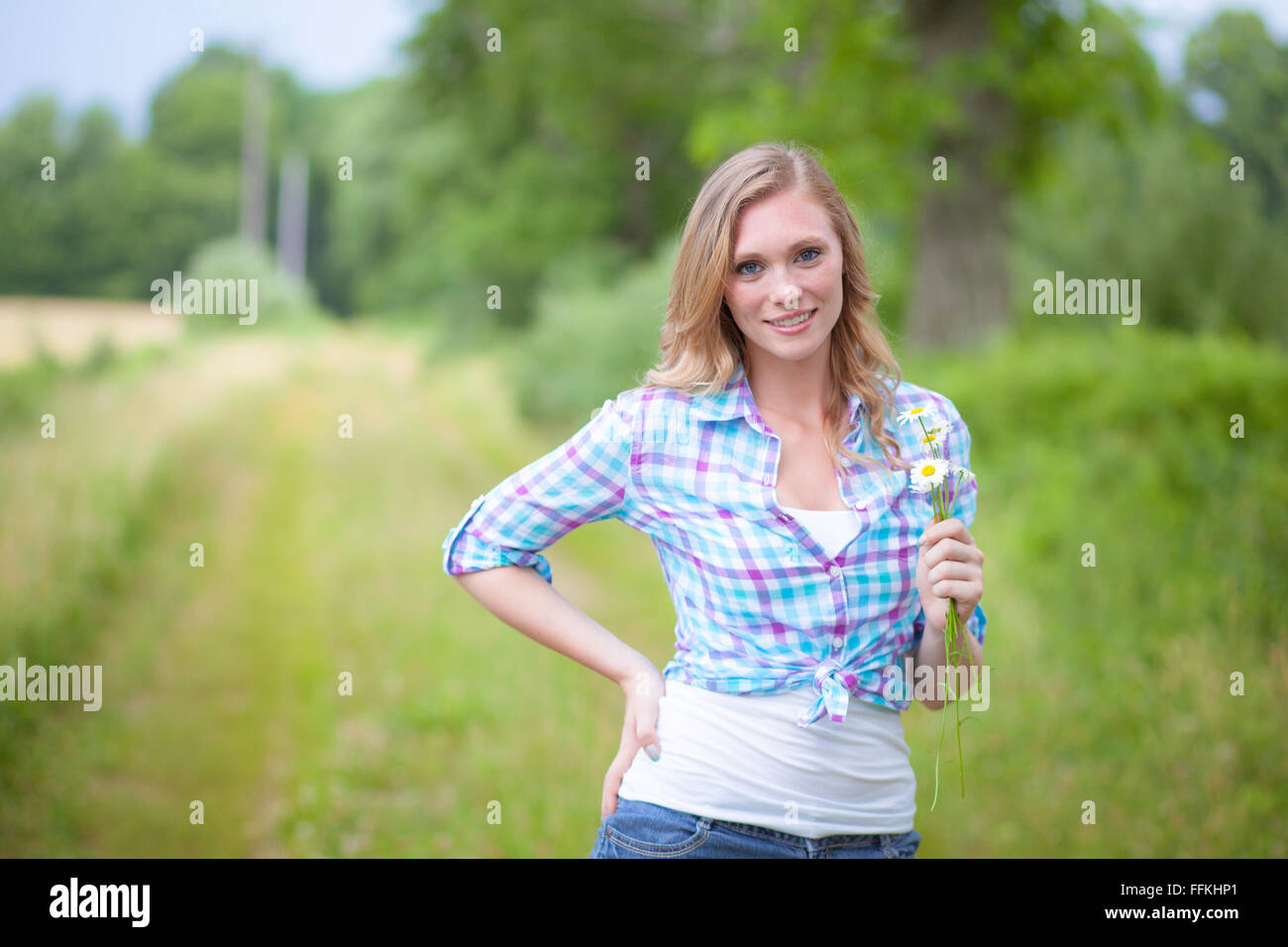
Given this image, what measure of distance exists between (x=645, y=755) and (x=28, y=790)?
444 cm

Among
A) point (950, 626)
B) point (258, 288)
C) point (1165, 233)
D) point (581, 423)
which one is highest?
point (258, 288)

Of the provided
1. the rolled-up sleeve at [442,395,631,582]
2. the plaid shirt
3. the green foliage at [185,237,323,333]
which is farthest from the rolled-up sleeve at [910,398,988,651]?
the green foliage at [185,237,323,333]

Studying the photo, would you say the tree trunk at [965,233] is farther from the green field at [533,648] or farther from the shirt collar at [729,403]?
the shirt collar at [729,403]

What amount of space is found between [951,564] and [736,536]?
1.27 feet

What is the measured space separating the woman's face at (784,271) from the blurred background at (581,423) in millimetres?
614

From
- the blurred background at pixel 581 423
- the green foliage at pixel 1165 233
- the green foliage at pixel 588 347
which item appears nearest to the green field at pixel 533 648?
the blurred background at pixel 581 423

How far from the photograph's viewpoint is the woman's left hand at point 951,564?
2.05 meters

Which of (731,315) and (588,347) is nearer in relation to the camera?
(731,315)

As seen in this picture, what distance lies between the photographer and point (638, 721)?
2.17m

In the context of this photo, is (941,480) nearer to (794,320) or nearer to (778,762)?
(794,320)

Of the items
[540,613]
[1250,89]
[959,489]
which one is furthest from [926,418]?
[1250,89]

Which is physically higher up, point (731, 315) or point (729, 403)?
point (731, 315)
